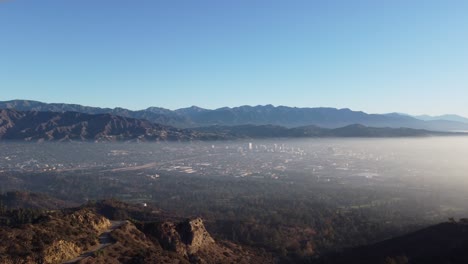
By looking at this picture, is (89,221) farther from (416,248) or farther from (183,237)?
(416,248)

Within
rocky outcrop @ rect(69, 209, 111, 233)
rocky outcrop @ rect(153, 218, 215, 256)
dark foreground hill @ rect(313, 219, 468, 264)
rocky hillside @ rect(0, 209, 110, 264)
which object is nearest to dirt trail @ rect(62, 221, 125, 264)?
rocky hillside @ rect(0, 209, 110, 264)

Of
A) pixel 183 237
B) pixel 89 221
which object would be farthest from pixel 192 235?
pixel 89 221

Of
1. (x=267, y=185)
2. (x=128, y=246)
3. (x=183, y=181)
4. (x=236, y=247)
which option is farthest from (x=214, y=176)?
(x=128, y=246)

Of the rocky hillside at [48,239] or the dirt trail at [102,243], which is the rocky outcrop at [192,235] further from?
the rocky hillside at [48,239]

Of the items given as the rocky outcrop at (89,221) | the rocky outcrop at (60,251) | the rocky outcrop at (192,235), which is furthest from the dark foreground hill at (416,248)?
the rocky outcrop at (60,251)

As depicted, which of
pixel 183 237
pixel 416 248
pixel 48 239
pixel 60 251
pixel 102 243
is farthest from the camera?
pixel 416 248

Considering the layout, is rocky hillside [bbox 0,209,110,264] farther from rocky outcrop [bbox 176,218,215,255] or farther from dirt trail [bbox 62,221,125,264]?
rocky outcrop [bbox 176,218,215,255]

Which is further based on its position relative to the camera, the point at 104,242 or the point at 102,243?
the point at 104,242

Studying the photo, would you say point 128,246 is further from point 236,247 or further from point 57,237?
point 236,247

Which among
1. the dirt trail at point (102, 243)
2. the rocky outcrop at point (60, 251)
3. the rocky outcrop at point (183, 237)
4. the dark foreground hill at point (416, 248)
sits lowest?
the dark foreground hill at point (416, 248)
